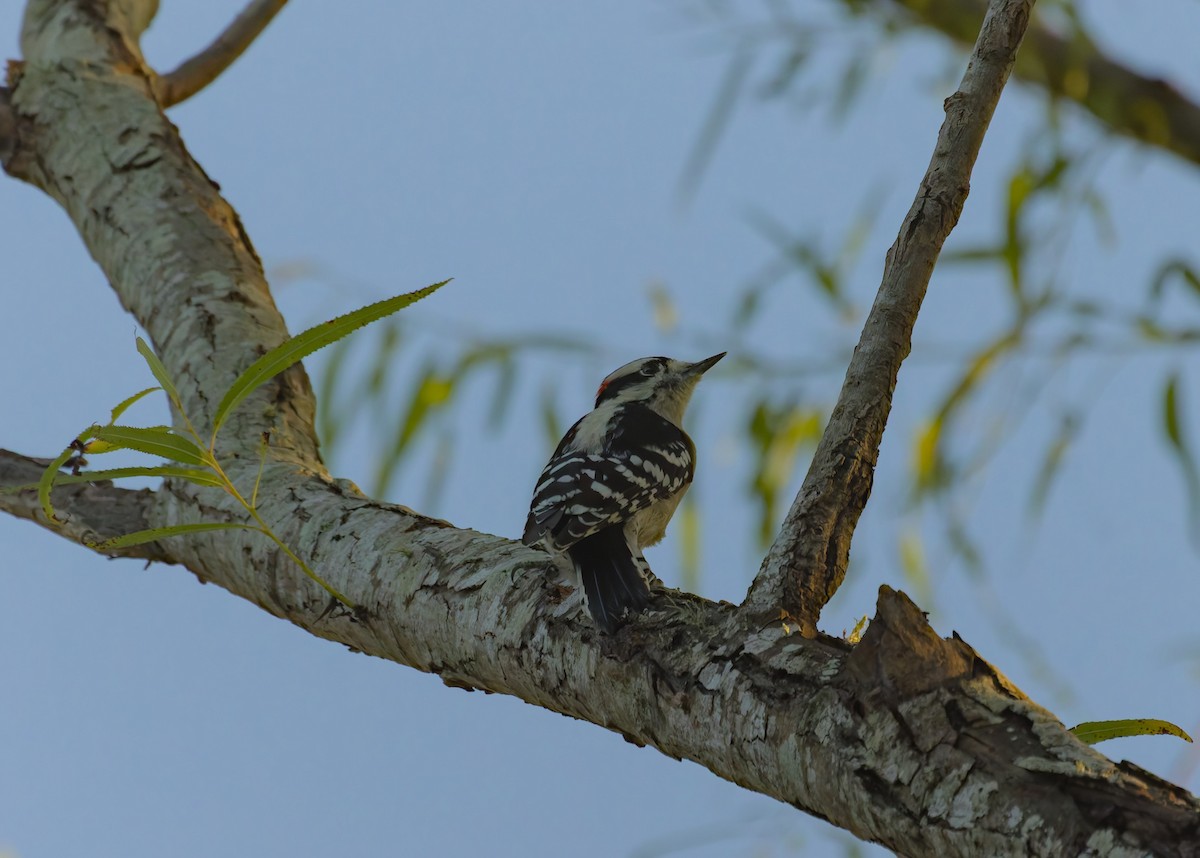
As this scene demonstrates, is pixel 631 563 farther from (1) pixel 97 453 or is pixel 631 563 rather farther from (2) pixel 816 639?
(1) pixel 97 453

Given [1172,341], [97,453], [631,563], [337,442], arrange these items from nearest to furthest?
[631,563] < [97,453] < [1172,341] < [337,442]

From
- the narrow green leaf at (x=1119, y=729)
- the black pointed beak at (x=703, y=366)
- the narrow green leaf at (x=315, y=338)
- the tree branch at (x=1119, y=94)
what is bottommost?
the narrow green leaf at (x=1119, y=729)

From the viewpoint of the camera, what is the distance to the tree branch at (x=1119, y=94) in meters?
3.21

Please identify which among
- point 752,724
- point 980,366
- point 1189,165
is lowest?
point 752,724

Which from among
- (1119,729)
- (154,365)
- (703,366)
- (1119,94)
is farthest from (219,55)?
(1119,729)

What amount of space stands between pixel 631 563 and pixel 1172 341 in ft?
4.20

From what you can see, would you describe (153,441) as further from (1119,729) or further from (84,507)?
(1119,729)

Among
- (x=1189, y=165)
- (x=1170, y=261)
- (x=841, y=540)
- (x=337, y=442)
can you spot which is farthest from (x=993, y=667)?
(x=1189, y=165)

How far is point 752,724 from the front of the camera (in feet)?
3.61

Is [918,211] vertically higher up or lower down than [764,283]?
lower down

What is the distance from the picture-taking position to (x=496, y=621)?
1.44 metres

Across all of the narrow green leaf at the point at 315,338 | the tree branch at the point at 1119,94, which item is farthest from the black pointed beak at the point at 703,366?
the narrow green leaf at the point at 315,338

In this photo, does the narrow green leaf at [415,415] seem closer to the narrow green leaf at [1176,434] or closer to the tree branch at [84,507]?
the tree branch at [84,507]

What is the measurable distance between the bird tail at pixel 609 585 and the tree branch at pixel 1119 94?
228 centimetres
